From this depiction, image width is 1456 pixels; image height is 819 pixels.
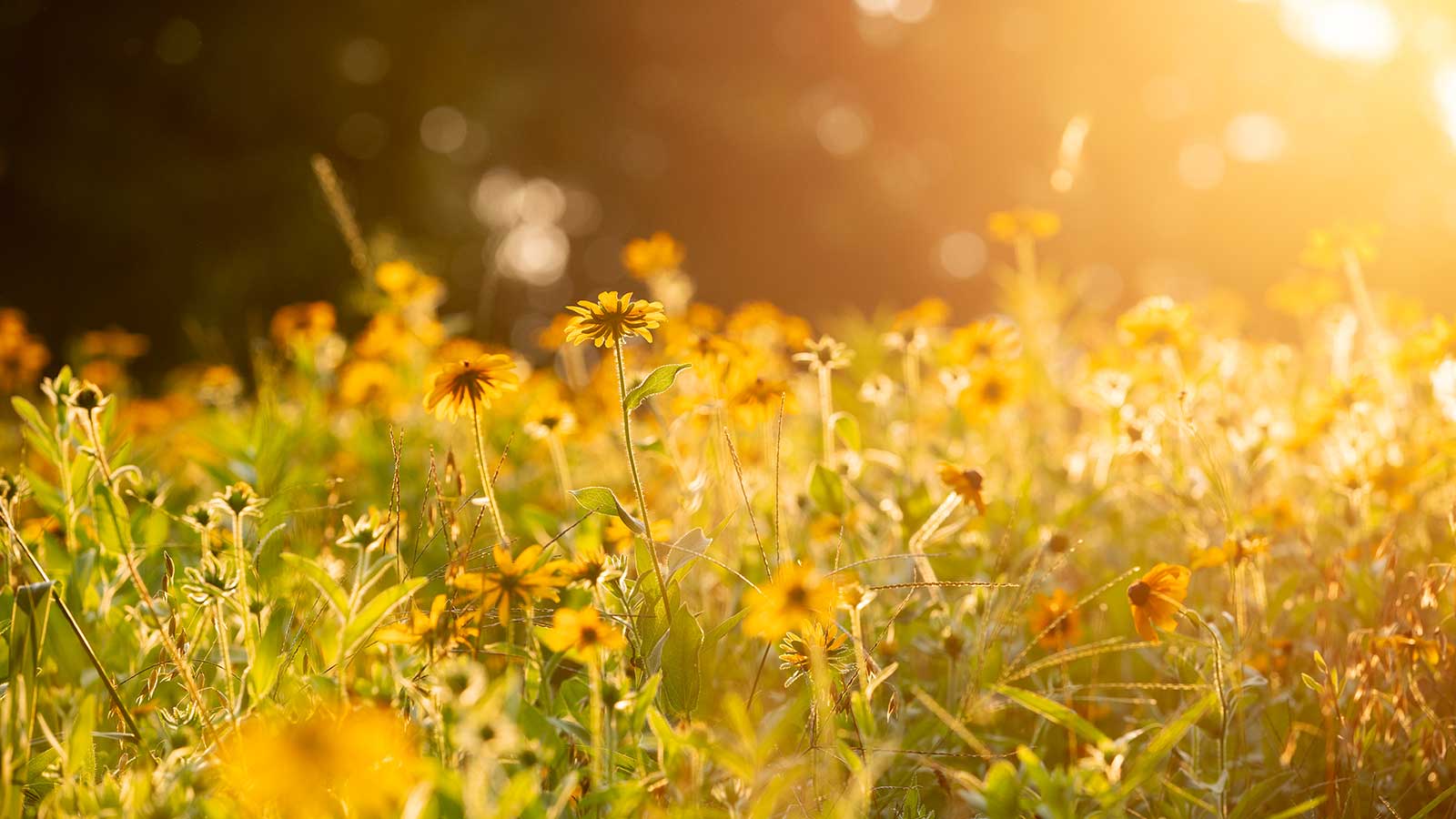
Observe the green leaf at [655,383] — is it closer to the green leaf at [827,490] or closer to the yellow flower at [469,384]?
the yellow flower at [469,384]

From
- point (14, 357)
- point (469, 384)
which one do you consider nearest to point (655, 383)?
point (469, 384)

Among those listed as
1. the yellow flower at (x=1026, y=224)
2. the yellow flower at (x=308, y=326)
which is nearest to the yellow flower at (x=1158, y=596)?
the yellow flower at (x=1026, y=224)

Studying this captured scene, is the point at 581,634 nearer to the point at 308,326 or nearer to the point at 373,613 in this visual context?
the point at 373,613

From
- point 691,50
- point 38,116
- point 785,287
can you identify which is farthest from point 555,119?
point 38,116

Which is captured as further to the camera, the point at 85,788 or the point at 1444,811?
the point at 1444,811

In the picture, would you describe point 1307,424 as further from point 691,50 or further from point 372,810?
point 691,50

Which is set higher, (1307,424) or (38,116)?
(38,116)

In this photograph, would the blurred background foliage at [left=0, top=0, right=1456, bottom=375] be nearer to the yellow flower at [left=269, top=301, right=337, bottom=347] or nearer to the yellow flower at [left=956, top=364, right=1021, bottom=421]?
the yellow flower at [left=269, top=301, right=337, bottom=347]
